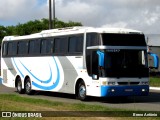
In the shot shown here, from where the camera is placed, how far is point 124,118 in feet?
45.6

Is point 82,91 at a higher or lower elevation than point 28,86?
lower

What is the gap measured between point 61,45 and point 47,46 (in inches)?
63.6

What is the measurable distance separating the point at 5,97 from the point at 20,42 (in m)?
6.10

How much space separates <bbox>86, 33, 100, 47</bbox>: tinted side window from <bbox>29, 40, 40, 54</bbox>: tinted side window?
5.38 meters

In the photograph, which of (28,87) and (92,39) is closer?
(92,39)

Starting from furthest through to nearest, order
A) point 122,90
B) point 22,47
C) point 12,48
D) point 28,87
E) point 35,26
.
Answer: point 35,26 < point 12,48 < point 22,47 < point 28,87 < point 122,90

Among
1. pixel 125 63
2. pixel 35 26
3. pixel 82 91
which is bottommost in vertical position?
pixel 82 91

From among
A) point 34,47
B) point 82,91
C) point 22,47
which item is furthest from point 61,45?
point 22,47

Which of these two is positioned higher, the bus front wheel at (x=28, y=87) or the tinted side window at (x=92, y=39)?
the tinted side window at (x=92, y=39)

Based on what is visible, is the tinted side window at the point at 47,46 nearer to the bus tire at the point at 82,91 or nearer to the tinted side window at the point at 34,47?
Answer: the tinted side window at the point at 34,47

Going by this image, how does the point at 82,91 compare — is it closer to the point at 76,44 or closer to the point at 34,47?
the point at 76,44

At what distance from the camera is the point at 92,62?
71.5 feet

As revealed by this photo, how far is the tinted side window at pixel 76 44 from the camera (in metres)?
22.8

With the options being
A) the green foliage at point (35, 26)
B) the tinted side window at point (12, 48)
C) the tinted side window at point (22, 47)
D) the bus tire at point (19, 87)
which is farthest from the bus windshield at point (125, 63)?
the green foliage at point (35, 26)
